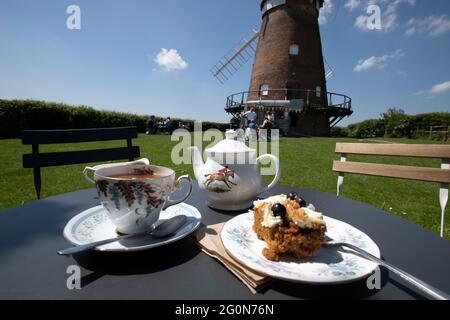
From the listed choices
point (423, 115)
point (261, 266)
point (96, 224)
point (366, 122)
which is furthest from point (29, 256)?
point (366, 122)

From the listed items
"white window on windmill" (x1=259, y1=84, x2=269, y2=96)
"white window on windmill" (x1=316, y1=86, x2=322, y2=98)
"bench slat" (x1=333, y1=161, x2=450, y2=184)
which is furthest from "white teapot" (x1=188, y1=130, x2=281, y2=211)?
"white window on windmill" (x1=316, y1=86, x2=322, y2=98)

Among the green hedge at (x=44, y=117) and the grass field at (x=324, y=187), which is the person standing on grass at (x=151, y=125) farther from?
the grass field at (x=324, y=187)

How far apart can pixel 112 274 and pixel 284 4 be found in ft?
69.0

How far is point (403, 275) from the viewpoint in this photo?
1.75 ft

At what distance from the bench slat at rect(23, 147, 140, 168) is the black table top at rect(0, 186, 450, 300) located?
0.99m

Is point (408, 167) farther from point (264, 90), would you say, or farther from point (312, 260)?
point (264, 90)

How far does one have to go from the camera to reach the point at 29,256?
0.64 metres

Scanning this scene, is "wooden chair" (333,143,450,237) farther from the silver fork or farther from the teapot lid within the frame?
the silver fork

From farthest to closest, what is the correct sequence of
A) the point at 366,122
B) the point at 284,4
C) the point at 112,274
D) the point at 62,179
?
the point at 366,122
the point at 284,4
the point at 62,179
the point at 112,274

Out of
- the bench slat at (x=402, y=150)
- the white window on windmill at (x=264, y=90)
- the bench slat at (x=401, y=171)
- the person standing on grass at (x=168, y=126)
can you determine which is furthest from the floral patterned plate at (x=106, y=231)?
the person standing on grass at (x=168, y=126)

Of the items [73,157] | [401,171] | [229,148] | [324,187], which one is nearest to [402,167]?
[401,171]

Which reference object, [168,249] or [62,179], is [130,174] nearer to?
[168,249]

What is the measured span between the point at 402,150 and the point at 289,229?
165cm

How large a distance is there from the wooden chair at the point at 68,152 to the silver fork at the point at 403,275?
6.33 ft
